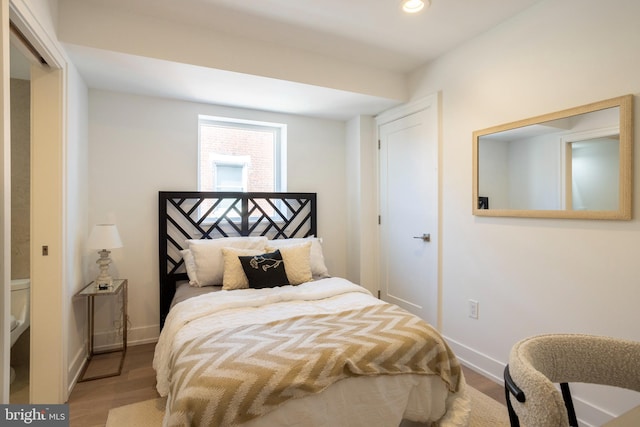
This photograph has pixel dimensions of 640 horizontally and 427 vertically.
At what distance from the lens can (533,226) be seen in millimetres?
2061

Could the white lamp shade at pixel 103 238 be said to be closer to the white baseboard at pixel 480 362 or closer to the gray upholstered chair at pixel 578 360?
the gray upholstered chair at pixel 578 360

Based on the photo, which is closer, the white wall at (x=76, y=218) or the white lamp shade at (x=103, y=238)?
the white wall at (x=76, y=218)

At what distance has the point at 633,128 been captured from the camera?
5.26 feet

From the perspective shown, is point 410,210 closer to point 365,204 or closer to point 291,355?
point 365,204

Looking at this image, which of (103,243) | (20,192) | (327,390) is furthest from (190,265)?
(327,390)

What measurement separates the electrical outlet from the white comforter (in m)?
0.86

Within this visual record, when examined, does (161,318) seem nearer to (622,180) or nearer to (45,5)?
(45,5)

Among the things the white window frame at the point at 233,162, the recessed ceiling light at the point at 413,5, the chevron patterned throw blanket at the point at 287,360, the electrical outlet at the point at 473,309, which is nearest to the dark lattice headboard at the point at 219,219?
the white window frame at the point at 233,162

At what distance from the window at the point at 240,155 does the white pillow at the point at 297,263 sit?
3.09ft

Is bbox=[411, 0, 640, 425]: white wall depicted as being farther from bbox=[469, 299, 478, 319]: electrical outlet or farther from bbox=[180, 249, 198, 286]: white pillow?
bbox=[180, 249, 198, 286]: white pillow

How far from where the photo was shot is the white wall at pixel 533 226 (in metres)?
1.67

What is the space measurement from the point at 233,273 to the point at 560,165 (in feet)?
7.69

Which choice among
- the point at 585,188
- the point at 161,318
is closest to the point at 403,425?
the point at 585,188

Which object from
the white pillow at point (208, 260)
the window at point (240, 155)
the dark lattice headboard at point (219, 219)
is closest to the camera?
the white pillow at point (208, 260)
